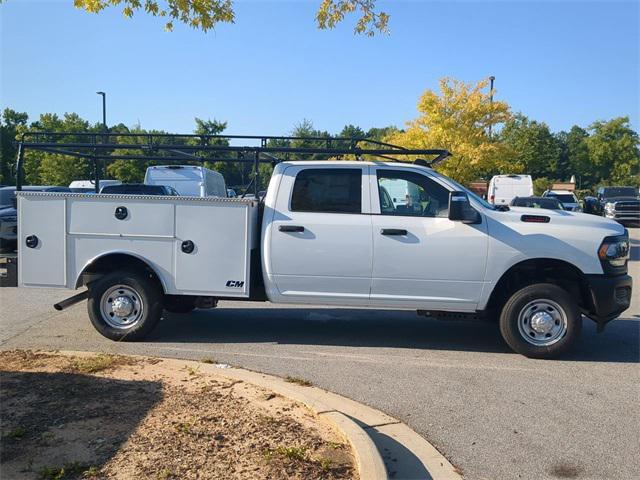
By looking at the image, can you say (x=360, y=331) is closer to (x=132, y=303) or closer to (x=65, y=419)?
(x=132, y=303)

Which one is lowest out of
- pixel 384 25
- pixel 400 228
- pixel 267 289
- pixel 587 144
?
pixel 267 289

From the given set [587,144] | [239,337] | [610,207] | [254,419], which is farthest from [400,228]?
[587,144]

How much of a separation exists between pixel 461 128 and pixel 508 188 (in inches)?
213

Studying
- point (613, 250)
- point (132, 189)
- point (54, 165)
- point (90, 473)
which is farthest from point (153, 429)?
point (54, 165)

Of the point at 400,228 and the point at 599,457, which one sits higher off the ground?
the point at 400,228

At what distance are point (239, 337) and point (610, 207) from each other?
27447 millimetres

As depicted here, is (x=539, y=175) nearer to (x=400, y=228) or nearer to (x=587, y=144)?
(x=587, y=144)

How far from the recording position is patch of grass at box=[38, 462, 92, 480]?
133 inches

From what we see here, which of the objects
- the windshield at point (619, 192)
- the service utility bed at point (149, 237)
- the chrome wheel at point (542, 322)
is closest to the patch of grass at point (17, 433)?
the service utility bed at point (149, 237)

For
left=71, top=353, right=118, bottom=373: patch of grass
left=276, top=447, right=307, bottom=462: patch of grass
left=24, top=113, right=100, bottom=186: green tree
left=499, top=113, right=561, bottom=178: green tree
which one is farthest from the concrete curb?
left=499, top=113, right=561, bottom=178: green tree

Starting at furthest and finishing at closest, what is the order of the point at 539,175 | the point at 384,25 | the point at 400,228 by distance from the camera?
1. the point at 539,175
2. the point at 384,25
3. the point at 400,228

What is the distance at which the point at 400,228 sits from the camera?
21.3ft

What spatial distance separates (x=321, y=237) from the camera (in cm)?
658

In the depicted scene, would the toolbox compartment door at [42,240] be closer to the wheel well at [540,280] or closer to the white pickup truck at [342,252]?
the white pickup truck at [342,252]
